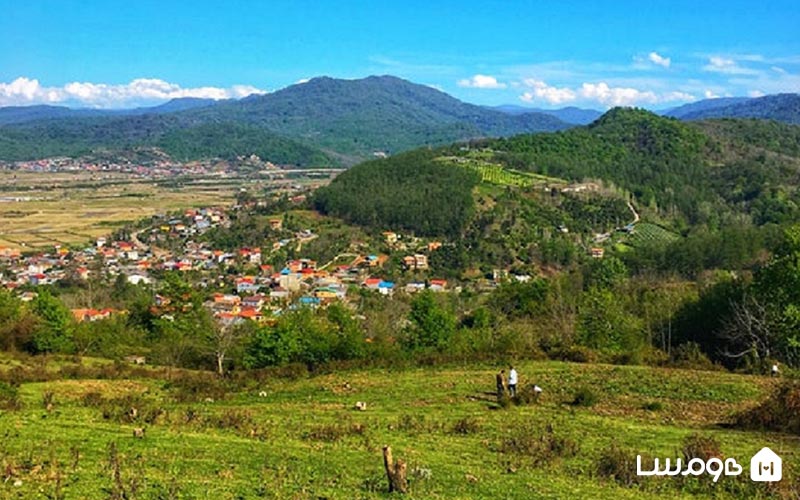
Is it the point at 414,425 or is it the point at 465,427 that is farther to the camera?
the point at 414,425

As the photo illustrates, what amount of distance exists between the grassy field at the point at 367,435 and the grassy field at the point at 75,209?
103 meters

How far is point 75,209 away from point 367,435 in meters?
158

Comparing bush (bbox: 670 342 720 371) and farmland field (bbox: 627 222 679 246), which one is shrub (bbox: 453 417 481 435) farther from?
farmland field (bbox: 627 222 679 246)

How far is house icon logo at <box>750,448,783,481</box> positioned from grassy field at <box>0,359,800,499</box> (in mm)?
374

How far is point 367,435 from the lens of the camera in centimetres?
1511

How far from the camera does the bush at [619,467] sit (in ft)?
39.4

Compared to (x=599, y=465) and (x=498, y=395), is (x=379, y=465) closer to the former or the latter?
(x=599, y=465)

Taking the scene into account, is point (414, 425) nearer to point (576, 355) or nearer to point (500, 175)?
point (576, 355)

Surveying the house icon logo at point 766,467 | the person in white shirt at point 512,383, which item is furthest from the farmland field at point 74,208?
the house icon logo at point 766,467

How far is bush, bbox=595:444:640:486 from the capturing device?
12.0 metres

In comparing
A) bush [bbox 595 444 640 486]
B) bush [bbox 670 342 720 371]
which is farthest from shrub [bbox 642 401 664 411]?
bush [bbox 670 342 720 371]

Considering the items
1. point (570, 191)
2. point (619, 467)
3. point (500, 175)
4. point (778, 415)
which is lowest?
point (778, 415)

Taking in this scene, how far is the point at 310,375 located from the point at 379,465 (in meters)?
13.2

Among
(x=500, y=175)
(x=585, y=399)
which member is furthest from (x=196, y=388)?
(x=500, y=175)
